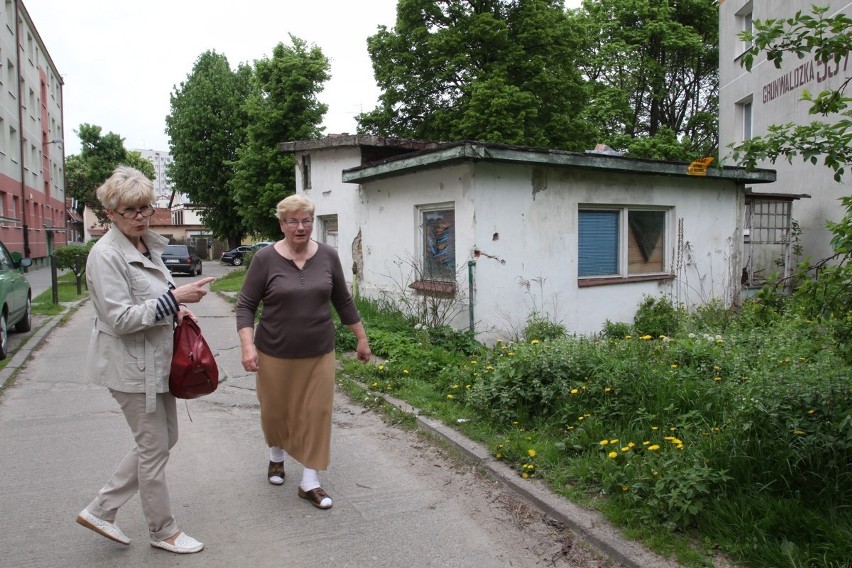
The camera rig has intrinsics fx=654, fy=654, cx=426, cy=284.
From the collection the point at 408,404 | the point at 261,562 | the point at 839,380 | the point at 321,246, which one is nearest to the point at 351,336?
the point at 408,404

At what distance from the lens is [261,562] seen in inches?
133

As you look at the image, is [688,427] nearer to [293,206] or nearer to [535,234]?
[293,206]

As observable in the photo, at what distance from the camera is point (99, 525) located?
11.1ft

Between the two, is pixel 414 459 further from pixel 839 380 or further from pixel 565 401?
pixel 839 380

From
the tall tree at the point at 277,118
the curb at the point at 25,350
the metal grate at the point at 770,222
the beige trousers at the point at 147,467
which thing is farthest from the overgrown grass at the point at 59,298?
the metal grate at the point at 770,222

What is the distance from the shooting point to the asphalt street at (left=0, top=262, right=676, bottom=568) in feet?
11.3

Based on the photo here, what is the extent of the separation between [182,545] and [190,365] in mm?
977

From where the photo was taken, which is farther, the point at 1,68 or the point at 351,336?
the point at 1,68

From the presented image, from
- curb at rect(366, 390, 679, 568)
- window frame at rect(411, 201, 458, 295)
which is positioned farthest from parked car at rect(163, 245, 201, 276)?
curb at rect(366, 390, 679, 568)

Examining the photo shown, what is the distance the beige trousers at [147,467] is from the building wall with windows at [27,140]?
808 inches

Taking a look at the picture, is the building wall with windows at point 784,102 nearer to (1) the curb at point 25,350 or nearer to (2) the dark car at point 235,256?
(1) the curb at point 25,350

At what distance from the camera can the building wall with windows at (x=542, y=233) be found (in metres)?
8.77

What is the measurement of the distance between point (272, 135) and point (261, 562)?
21.3m

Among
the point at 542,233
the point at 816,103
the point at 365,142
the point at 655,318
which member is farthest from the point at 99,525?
the point at 365,142
